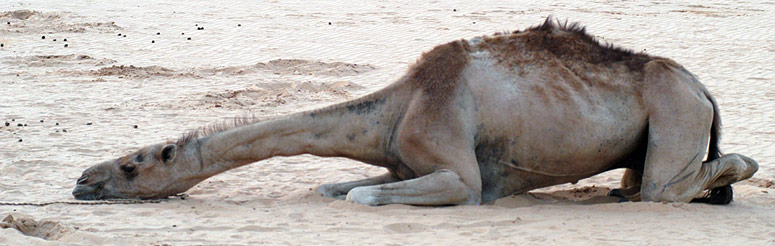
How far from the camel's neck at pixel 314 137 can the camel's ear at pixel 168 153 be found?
0.66ft

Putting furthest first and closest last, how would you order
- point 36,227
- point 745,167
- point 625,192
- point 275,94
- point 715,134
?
point 275,94, point 625,192, point 715,134, point 745,167, point 36,227

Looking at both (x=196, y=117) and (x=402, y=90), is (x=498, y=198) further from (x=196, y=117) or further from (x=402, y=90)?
(x=196, y=117)

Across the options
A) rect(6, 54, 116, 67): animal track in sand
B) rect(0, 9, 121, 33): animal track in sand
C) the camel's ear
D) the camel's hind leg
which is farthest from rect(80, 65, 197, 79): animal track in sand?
the camel's hind leg

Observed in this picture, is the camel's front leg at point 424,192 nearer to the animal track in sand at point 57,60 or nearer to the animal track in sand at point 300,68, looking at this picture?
the animal track in sand at point 300,68

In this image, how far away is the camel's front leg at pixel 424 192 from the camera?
6.99m

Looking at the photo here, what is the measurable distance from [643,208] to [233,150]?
2932 mm

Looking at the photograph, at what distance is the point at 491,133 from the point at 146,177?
8.19ft

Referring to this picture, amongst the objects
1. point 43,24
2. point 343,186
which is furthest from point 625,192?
point 43,24

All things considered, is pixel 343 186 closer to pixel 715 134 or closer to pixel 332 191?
pixel 332 191

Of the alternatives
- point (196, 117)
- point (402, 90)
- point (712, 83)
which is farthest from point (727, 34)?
point (402, 90)

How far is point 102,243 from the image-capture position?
598cm

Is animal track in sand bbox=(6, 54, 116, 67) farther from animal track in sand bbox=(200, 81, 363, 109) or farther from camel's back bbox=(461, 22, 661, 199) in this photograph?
camel's back bbox=(461, 22, 661, 199)

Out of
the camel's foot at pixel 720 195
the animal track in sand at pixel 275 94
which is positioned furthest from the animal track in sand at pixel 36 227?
the animal track in sand at pixel 275 94

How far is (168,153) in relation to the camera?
732 cm
